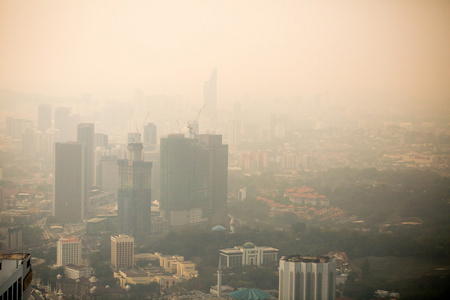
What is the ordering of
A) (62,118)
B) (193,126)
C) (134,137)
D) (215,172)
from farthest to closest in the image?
(62,118) → (134,137) → (193,126) → (215,172)

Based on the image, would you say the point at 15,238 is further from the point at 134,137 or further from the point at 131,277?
the point at 134,137

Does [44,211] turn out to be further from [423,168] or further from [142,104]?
[423,168]

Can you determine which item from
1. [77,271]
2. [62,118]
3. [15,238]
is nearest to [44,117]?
[62,118]

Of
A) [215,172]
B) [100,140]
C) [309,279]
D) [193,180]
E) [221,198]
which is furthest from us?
[100,140]

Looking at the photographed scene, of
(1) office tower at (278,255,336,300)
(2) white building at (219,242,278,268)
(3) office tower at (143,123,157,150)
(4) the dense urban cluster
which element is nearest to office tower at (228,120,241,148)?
(4) the dense urban cluster

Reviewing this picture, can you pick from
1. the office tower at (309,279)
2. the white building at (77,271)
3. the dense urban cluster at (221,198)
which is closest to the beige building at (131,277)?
the dense urban cluster at (221,198)

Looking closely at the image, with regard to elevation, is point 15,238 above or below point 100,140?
below

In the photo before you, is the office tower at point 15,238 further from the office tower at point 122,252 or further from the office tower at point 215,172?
the office tower at point 215,172
